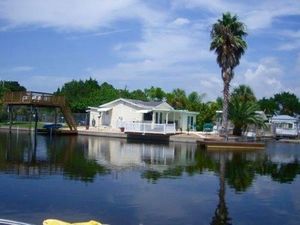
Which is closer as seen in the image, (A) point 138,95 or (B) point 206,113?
(B) point 206,113

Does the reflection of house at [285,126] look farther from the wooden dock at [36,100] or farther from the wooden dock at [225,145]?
the wooden dock at [36,100]

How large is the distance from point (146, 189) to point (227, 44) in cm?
3443

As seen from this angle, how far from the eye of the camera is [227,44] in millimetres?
53062

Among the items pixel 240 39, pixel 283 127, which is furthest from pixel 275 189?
pixel 283 127

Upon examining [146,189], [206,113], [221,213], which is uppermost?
[206,113]

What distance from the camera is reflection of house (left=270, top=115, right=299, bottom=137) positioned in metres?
77.1

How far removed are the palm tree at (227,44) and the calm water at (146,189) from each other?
19382mm

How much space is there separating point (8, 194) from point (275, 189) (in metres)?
12.0

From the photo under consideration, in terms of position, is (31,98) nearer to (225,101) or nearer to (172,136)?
(172,136)

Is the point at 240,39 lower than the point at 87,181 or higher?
higher

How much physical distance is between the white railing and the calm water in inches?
767

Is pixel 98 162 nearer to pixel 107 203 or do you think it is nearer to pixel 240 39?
pixel 107 203

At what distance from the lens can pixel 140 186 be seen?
2211 centimetres

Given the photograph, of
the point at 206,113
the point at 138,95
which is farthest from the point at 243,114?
the point at 138,95
